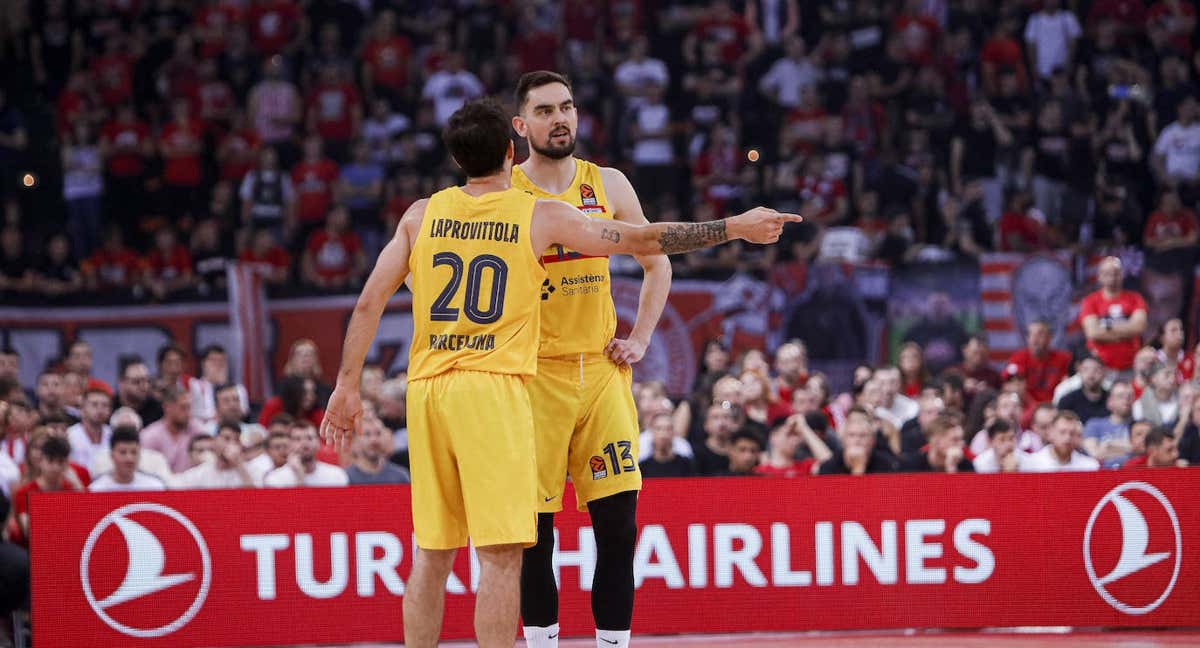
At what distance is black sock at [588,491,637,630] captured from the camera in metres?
7.26

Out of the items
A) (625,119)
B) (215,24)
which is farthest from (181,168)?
(625,119)

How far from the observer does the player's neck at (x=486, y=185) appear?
257 inches

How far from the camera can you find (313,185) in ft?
59.3

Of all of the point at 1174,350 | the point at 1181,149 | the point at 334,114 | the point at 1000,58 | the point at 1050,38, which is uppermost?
the point at 1050,38

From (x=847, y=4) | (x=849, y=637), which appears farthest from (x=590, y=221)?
(x=847, y=4)

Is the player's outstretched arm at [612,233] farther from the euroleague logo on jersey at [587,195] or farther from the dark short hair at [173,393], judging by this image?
the dark short hair at [173,393]

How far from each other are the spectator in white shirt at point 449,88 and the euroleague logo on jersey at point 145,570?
988 centimetres

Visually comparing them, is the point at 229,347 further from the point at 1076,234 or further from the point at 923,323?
the point at 1076,234

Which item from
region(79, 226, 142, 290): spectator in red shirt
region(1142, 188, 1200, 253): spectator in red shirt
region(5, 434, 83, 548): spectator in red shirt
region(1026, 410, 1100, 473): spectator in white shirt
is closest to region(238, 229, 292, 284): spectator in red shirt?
region(79, 226, 142, 290): spectator in red shirt

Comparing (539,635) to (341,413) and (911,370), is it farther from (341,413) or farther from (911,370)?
(911,370)

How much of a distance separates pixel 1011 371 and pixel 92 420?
Answer: 7.30m

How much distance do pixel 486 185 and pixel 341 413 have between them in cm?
108

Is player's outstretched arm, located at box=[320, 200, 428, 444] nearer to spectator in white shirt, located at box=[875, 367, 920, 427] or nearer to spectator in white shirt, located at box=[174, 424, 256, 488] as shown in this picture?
spectator in white shirt, located at box=[174, 424, 256, 488]

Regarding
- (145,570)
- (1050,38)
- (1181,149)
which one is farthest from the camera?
(1050,38)
